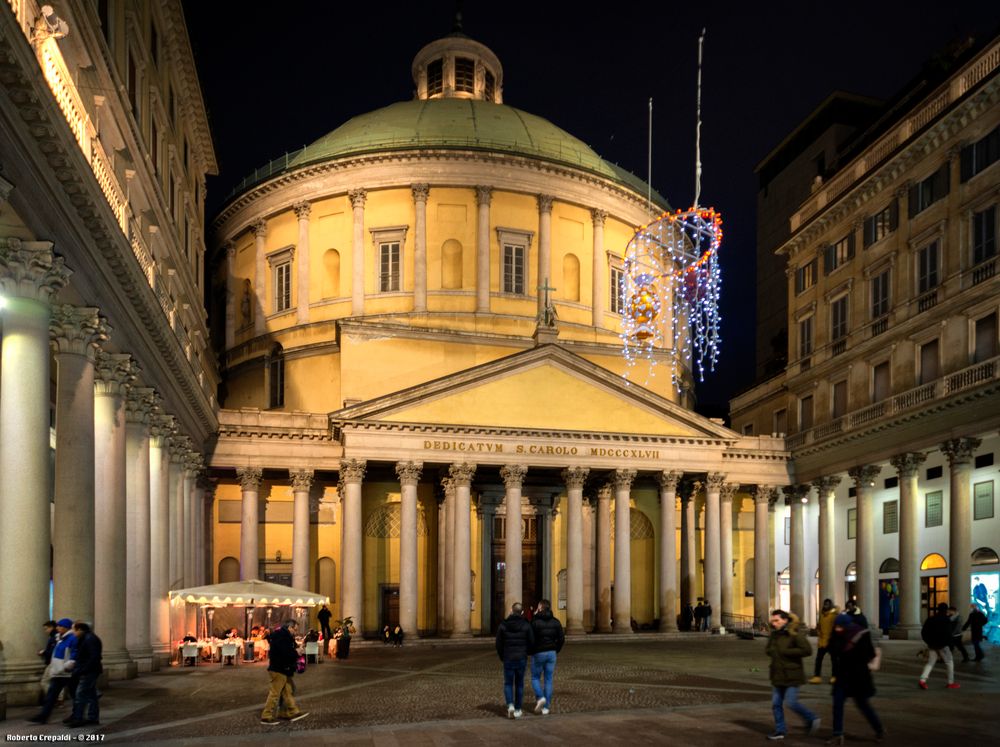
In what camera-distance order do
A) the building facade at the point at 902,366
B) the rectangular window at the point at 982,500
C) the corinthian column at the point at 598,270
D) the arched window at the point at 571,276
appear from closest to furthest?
the building facade at the point at 902,366
the rectangular window at the point at 982,500
the corinthian column at the point at 598,270
the arched window at the point at 571,276

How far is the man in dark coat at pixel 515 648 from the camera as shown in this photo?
15.7 meters

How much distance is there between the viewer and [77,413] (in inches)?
740

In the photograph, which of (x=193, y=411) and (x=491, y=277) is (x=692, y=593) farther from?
(x=193, y=411)

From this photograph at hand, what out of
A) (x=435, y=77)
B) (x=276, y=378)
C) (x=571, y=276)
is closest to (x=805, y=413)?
(x=571, y=276)

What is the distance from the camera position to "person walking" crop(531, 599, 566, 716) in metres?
15.9

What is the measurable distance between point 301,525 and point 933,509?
2450cm

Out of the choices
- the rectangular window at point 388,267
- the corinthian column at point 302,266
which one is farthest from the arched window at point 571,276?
the corinthian column at point 302,266

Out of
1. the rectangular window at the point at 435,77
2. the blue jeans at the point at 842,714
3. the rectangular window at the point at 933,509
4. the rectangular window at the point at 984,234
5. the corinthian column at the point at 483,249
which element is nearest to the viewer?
the blue jeans at the point at 842,714

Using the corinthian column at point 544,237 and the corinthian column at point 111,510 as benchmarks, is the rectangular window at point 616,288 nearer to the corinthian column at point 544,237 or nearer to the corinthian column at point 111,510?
the corinthian column at point 544,237

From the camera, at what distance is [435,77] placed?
199 feet

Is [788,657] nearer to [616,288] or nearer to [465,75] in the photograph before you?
[616,288]

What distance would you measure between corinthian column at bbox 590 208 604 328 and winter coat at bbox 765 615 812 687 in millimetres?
39506

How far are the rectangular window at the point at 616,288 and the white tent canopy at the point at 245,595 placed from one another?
92.8 ft

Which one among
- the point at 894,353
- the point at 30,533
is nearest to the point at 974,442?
the point at 894,353
